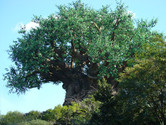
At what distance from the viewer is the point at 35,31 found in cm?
2981

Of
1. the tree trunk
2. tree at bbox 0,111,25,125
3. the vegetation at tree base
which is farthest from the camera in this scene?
the tree trunk

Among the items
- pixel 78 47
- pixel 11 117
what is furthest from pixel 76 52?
pixel 11 117

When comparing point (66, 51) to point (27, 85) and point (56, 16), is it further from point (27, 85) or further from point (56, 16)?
point (27, 85)

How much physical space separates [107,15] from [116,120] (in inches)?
654

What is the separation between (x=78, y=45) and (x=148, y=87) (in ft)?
49.1

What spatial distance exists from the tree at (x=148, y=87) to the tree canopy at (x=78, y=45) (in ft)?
31.4

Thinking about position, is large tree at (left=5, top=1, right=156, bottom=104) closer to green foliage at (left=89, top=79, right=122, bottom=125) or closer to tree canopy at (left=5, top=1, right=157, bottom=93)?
tree canopy at (left=5, top=1, right=157, bottom=93)

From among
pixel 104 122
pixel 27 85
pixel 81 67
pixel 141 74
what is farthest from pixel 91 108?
pixel 27 85

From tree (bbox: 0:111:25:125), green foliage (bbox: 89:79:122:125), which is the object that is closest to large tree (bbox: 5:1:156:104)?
tree (bbox: 0:111:25:125)

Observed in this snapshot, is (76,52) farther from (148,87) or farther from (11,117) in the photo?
(148,87)

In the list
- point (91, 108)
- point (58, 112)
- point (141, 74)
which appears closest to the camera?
point (141, 74)

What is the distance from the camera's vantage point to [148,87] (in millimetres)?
15602

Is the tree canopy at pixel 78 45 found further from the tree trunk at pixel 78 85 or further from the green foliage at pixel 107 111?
the green foliage at pixel 107 111

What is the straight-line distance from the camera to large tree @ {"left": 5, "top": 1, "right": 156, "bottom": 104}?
90.0ft
